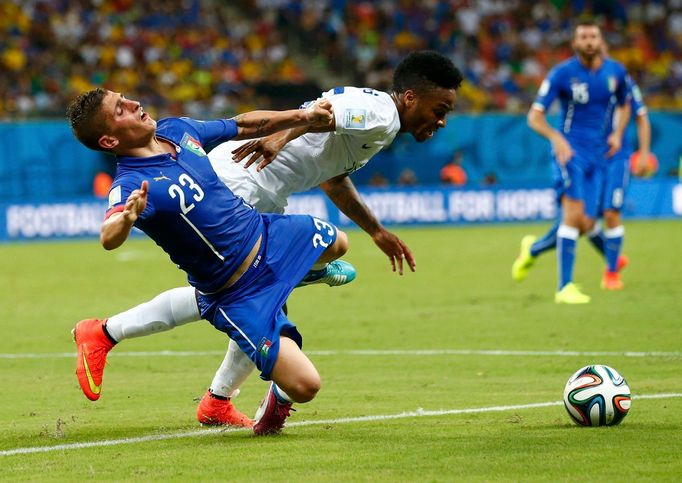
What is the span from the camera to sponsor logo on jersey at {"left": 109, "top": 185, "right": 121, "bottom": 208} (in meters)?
5.74

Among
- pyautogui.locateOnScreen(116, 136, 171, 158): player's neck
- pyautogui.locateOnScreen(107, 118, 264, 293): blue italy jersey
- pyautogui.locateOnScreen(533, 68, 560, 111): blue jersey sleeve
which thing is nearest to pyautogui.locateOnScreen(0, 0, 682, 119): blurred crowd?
pyautogui.locateOnScreen(533, 68, 560, 111): blue jersey sleeve

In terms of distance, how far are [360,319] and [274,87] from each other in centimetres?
1706

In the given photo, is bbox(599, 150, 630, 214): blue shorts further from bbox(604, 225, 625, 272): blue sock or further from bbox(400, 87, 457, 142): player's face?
bbox(400, 87, 457, 142): player's face

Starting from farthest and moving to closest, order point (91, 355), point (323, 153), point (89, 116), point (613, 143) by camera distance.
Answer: point (613, 143) → point (323, 153) → point (91, 355) → point (89, 116)

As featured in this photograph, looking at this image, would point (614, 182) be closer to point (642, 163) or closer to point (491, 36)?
point (642, 163)

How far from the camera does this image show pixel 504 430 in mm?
6336

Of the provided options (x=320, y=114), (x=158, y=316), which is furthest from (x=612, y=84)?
(x=158, y=316)

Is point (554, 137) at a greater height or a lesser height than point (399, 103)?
lesser

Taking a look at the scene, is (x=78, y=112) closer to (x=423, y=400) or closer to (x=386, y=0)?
(x=423, y=400)

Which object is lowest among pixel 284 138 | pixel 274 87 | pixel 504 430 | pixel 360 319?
pixel 274 87

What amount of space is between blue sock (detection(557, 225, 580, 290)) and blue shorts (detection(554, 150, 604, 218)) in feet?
0.95

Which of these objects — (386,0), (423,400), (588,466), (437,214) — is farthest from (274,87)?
(588,466)

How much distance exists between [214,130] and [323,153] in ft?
2.84

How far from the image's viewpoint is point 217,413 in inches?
267
